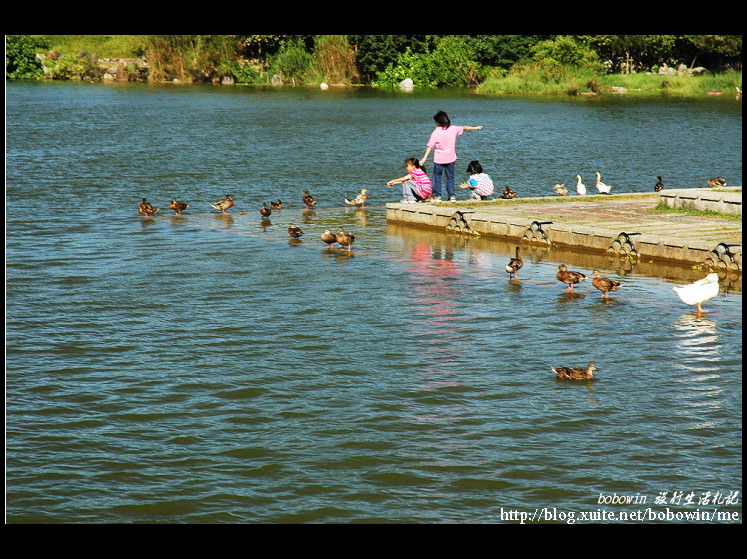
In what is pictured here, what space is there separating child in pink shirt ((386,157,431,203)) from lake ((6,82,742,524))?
931 mm

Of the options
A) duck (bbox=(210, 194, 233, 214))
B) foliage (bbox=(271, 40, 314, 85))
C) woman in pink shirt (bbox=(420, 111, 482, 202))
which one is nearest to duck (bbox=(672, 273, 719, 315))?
woman in pink shirt (bbox=(420, 111, 482, 202))

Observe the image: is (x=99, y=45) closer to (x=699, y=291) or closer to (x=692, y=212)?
(x=692, y=212)

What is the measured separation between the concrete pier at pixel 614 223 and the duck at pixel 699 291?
226 cm

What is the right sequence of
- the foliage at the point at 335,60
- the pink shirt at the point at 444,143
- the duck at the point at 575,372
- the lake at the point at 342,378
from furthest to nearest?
the foliage at the point at 335,60, the pink shirt at the point at 444,143, the duck at the point at 575,372, the lake at the point at 342,378

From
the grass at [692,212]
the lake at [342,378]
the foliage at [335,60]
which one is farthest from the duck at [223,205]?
the foliage at [335,60]

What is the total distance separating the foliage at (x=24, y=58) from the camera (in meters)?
99.2

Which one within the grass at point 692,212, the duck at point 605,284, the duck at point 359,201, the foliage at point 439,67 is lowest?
the duck at point 605,284

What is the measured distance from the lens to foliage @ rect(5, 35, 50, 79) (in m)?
99.2

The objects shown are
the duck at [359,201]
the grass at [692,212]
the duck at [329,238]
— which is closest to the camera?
the duck at [329,238]

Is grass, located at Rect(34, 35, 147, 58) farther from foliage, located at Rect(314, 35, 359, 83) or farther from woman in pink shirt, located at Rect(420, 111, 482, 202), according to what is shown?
woman in pink shirt, located at Rect(420, 111, 482, 202)

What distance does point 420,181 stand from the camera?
24344 mm

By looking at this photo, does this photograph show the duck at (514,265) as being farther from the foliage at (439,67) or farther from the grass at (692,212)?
the foliage at (439,67)
